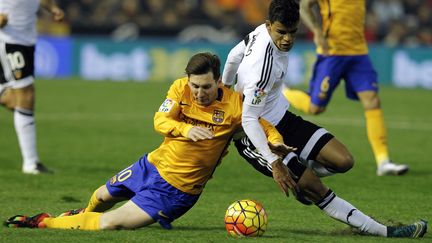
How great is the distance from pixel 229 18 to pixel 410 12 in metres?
5.35

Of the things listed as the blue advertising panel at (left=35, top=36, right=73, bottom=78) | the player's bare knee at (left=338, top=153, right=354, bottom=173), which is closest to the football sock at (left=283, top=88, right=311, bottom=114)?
the player's bare knee at (left=338, top=153, right=354, bottom=173)

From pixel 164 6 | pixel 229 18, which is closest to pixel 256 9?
pixel 229 18

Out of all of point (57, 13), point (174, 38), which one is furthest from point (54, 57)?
point (57, 13)

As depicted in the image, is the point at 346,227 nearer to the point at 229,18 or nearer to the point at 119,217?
the point at 119,217

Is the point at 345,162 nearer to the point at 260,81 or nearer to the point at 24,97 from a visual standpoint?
the point at 260,81

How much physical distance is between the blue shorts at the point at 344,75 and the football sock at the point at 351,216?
13.9 feet

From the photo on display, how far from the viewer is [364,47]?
479 inches

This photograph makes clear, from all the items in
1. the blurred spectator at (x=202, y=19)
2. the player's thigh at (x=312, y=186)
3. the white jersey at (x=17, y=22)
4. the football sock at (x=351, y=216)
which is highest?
the white jersey at (x=17, y=22)

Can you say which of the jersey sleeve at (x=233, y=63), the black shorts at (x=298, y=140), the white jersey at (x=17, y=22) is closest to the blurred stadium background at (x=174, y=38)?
the white jersey at (x=17, y=22)

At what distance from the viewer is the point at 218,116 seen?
773 cm

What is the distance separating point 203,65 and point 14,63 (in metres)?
4.68

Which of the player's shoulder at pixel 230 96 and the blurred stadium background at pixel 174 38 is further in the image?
the blurred stadium background at pixel 174 38

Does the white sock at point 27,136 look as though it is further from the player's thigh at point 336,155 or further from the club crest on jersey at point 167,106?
the player's thigh at point 336,155

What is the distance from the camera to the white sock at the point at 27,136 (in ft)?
38.0
